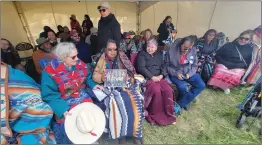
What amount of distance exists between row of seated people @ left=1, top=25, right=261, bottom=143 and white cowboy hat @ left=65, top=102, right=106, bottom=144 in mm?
118

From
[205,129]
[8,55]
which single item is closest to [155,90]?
[205,129]

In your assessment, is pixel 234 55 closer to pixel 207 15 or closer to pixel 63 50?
pixel 207 15

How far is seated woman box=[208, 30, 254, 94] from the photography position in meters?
3.04

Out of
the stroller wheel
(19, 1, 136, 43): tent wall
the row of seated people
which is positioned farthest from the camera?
(19, 1, 136, 43): tent wall

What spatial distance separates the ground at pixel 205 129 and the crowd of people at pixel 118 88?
0.42 ft

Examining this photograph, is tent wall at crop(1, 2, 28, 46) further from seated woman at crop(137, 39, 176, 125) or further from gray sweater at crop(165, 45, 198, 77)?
gray sweater at crop(165, 45, 198, 77)

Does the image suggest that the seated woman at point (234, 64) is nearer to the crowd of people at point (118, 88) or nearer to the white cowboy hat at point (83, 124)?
the crowd of people at point (118, 88)

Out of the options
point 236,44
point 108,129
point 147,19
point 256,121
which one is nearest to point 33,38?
point 147,19

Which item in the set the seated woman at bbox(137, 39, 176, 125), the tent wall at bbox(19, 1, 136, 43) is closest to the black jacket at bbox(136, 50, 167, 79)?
the seated woman at bbox(137, 39, 176, 125)

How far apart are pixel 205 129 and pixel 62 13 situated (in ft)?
16.6

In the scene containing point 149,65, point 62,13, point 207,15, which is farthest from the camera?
point 62,13

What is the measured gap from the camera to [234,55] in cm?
308

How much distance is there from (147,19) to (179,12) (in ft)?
3.72

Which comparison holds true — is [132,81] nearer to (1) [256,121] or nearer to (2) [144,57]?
(2) [144,57]
